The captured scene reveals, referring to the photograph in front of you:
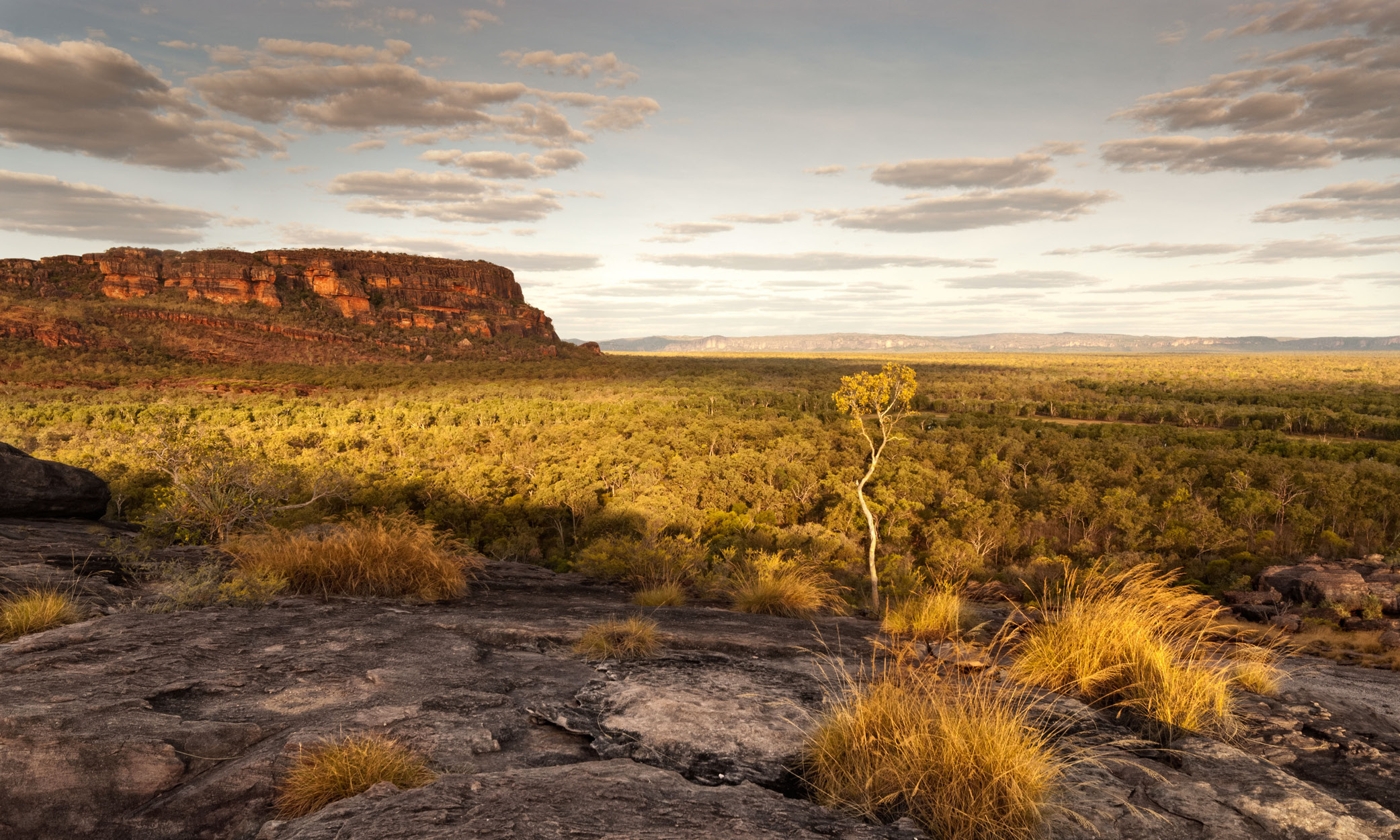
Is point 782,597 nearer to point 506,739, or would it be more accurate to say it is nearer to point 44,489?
point 506,739

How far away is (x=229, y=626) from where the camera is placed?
5223 millimetres

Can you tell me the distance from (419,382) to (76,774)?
264 ft

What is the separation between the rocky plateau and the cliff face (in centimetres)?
13641

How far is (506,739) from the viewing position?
3.76 metres

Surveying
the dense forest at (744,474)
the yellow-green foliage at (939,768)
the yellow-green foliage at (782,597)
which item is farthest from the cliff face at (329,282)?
the yellow-green foliage at (939,768)

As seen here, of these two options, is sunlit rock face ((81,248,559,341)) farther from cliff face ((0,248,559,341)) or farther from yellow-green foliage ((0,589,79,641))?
yellow-green foliage ((0,589,79,641))

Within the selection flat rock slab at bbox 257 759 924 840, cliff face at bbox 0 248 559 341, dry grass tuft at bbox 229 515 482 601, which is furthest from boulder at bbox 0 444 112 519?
cliff face at bbox 0 248 559 341

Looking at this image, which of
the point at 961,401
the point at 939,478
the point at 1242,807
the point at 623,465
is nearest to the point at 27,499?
the point at 1242,807

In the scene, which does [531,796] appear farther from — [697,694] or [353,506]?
[353,506]

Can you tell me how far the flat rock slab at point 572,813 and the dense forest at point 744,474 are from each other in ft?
31.1

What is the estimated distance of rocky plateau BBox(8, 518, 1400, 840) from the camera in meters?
2.80

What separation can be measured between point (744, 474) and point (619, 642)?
94.8ft

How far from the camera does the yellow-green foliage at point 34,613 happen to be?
4.71 meters

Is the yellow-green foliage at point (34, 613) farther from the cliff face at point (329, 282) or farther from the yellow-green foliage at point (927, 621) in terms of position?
the cliff face at point (329, 282)
